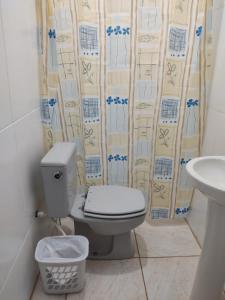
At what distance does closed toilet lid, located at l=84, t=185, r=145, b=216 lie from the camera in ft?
4.82

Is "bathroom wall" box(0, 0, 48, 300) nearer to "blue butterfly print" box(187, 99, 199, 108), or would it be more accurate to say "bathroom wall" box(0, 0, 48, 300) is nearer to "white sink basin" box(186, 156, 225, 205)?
"white sink basin" box(186, 156, 225, 205)

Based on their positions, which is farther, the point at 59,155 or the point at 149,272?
the point at 149,272

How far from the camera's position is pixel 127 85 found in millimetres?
1595

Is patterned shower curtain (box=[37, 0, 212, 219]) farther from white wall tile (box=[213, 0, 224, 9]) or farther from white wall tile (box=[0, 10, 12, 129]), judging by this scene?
white wall tile (box=[0, 10, 12, 129])

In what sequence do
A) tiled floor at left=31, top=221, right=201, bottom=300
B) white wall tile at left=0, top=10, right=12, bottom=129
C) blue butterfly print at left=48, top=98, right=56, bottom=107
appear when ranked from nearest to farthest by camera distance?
white wall tile at left=0, top=10, right=12, bottom=129 < tiled floor at left=31, top=221, right=201, bottom=300 < blue butterfly print at left=48, top=98, right=56, bottom=107

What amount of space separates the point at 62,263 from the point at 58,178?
443 mm

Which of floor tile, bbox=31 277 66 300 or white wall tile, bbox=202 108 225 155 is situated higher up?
white wall tile, bbox=202 108 225 155

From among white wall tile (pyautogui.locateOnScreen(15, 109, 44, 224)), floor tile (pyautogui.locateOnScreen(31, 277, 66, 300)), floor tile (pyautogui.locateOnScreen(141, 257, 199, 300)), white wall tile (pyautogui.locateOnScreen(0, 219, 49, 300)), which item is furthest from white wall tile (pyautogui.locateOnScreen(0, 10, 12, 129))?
floor tile (pyautogui.locateOnScreen(141, 257, 199, 300))

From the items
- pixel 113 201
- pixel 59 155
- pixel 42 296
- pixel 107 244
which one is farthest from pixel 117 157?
pixel 42 296

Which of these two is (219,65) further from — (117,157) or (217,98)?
(117,157)

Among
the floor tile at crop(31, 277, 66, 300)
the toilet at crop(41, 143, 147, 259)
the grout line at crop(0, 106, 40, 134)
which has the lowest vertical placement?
the floor tile at crop(31, 277, 66, 300)

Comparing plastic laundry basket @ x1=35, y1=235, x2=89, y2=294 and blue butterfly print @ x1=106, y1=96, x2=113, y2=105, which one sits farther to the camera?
blue butterfly print @ x1=106, y1=96, x2=113, y2=105

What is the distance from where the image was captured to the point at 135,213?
4.82 ft

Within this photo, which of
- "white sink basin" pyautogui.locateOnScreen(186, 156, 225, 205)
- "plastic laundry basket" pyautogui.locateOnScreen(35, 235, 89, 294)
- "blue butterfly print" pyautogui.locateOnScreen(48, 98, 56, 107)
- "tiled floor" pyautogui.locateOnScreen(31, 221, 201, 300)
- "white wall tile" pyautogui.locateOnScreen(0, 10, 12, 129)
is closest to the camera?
"white wall tile" pyautogui.locateOnScreen(0, 10, 12, 129)
